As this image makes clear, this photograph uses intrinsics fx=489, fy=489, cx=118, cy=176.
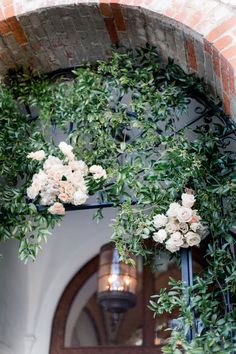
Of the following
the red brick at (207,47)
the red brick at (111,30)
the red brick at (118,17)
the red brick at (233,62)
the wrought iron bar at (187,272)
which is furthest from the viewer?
the red brick at (111,30)

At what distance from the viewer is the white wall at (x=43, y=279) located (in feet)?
12.7

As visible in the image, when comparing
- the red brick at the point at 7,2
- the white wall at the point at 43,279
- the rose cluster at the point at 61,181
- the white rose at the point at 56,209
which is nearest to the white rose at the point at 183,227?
the rose cluster at the point at 61,181

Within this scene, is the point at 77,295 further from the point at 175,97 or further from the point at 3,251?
the point at 175,97

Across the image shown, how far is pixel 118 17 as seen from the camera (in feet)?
8.47

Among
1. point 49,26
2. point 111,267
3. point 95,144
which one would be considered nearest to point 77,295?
point 111,267

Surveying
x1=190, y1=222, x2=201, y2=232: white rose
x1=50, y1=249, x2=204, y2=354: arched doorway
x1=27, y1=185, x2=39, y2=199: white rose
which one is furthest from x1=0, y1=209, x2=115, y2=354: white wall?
x1=190, y1=222, x2=201, y2=232: white rose

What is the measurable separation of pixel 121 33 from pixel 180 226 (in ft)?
3.82

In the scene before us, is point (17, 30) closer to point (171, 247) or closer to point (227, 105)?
point (227, 105)

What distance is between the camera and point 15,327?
3.97m

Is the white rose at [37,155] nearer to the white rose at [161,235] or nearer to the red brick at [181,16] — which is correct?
the white rose at [161,235]

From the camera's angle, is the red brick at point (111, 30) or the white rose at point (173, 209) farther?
the red brick at point (111, 30)

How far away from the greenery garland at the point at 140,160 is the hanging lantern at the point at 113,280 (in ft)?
5.46

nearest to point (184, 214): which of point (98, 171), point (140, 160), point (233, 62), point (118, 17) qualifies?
point (140, 160)

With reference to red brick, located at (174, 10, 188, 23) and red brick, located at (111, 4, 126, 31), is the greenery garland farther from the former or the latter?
red brick, located at (174, 10, 188, 23)
